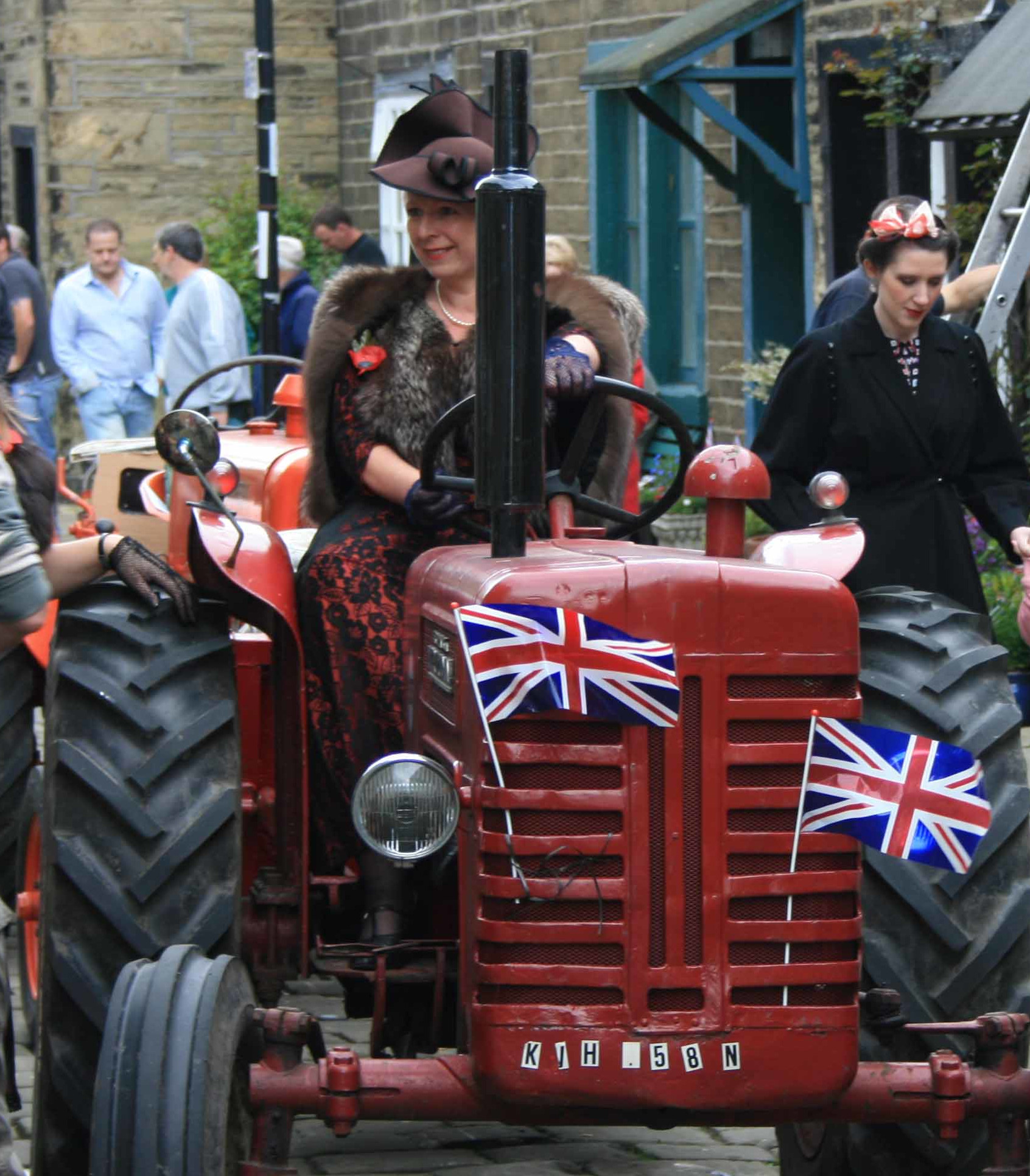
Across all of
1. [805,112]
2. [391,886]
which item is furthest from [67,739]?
[805,112]

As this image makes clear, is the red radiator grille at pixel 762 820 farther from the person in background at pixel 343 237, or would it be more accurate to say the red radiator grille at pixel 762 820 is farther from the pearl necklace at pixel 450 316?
the person in background at pixel 343 237

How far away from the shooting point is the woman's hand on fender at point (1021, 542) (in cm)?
557

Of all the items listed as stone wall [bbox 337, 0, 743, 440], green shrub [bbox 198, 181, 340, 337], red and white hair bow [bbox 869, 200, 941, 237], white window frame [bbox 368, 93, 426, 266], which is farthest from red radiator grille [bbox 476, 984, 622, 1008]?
white window frame [bbox 368, 93, 426, 266]

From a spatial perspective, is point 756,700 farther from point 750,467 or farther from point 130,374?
point 130,374

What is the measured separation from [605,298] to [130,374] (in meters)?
10.4

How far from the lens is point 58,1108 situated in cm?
414

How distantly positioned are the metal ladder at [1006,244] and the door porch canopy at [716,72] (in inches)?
143

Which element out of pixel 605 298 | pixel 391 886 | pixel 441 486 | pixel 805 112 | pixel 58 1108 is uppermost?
pixel 805 112

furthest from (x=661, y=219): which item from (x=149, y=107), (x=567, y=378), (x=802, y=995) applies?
(x=802, y=995)

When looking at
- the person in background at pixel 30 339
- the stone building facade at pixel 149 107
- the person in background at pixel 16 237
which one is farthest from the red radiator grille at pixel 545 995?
the stone building facade at pixel 149 107

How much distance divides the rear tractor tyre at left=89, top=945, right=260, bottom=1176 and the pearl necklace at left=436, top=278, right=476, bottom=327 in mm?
1674

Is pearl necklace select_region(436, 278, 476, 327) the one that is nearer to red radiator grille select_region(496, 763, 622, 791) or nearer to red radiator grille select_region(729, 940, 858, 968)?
red radiator grille select_region(496, 763, 622, 791)

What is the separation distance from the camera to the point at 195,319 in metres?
14.3

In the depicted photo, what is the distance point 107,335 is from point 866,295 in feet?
25.0
